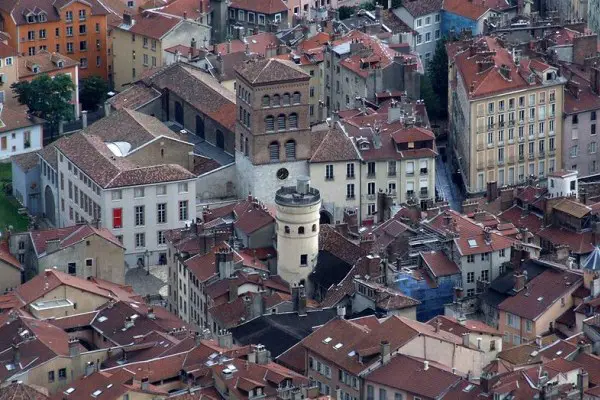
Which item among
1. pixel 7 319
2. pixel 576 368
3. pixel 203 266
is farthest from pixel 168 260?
pixel 576 368

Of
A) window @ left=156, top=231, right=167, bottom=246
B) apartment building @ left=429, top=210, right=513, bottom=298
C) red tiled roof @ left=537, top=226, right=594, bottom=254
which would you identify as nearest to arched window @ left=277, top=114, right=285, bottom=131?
window @ left=156, top=231, right=167, bottom=246

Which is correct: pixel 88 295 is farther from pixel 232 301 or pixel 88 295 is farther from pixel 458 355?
pixel 458 355

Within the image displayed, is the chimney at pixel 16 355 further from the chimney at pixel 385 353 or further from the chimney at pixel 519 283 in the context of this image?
the chimney at pixel 519 283

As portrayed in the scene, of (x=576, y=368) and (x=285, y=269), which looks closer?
(x=576, y=368)

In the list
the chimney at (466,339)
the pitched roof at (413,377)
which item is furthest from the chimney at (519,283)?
the pitched roof at (413,377)

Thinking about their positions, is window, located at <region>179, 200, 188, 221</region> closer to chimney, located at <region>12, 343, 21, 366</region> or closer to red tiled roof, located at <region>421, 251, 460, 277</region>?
red tiled roof, located at <region>421, 251, 460, 277</region>

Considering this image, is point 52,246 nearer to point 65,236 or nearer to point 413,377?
point 65,236
